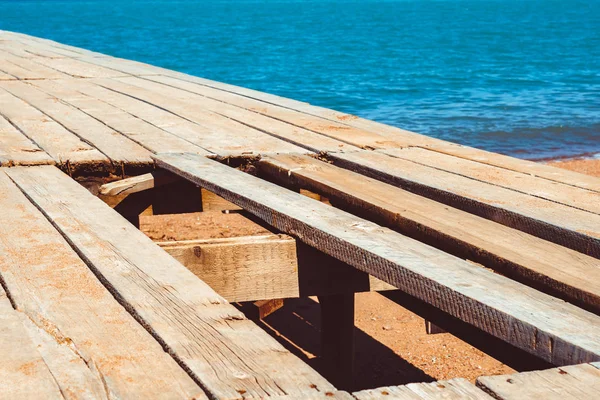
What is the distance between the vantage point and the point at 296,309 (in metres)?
7.06

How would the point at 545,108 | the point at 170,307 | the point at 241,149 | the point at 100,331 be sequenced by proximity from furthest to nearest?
the point at 545,108, the point at 241,149, the point at 170,307, the point at 100,331

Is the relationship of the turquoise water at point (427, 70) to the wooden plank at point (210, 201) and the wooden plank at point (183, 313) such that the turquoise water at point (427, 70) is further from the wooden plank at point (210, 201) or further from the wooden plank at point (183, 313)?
the wooden plank at point (183, 313)

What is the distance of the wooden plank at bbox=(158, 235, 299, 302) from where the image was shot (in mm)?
3023

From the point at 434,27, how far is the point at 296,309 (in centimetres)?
7125

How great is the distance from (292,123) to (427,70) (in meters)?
32.0

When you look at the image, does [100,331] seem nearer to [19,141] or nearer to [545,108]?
[19,141]

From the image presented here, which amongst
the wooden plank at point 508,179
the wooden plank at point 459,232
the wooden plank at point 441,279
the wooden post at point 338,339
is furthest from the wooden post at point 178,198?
the wooden post at point 338,339

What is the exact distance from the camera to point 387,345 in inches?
249

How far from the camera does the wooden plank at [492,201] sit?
8.95 ft

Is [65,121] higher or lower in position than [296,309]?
higher

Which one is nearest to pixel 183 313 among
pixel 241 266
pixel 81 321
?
pixel 81 321

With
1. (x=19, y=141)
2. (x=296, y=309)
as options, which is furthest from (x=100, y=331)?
(x=296, y=309)

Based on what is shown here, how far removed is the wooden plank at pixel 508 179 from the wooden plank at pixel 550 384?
1.40 metres

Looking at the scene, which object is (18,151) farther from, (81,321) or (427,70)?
(427,70)
